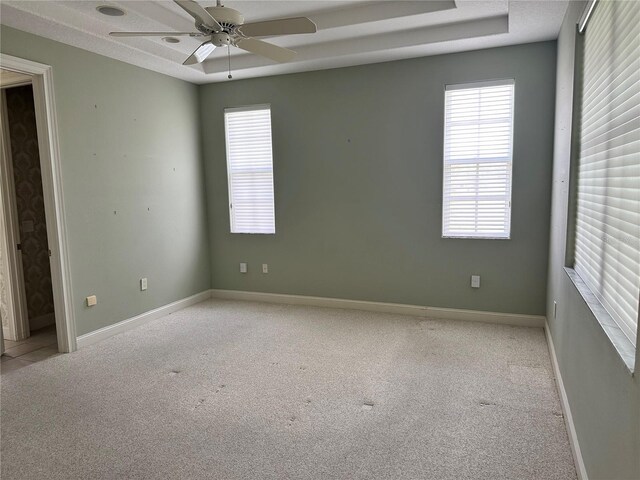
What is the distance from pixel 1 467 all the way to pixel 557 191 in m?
4.14

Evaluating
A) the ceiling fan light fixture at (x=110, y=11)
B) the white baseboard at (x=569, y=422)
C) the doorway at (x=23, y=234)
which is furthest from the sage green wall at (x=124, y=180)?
the white baseboard at (x=569, y=422)

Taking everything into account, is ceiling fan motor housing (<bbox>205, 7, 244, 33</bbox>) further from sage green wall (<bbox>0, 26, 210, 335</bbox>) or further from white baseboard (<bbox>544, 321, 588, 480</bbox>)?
white baseboard (<bbox>544, 321, 588, 480</bbox>)

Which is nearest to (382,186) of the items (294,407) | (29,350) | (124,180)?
(294,407)

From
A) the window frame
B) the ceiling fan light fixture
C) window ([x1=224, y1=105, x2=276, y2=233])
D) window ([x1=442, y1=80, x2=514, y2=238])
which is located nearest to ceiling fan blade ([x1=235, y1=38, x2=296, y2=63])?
the ceiling fan light fixture

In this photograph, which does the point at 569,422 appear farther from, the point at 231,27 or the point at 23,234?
the point at 23,234

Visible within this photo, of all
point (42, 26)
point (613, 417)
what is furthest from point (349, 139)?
point (613, 417)

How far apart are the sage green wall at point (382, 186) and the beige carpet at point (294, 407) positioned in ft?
2.15

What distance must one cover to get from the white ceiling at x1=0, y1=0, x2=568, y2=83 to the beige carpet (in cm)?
270

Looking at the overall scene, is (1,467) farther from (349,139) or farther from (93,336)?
(349,139)

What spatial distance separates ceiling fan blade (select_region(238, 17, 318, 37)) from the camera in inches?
90.4

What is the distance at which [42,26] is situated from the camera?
123 inches

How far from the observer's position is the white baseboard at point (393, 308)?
13.3 ft

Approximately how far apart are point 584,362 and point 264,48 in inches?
102

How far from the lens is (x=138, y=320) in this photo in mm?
4324
